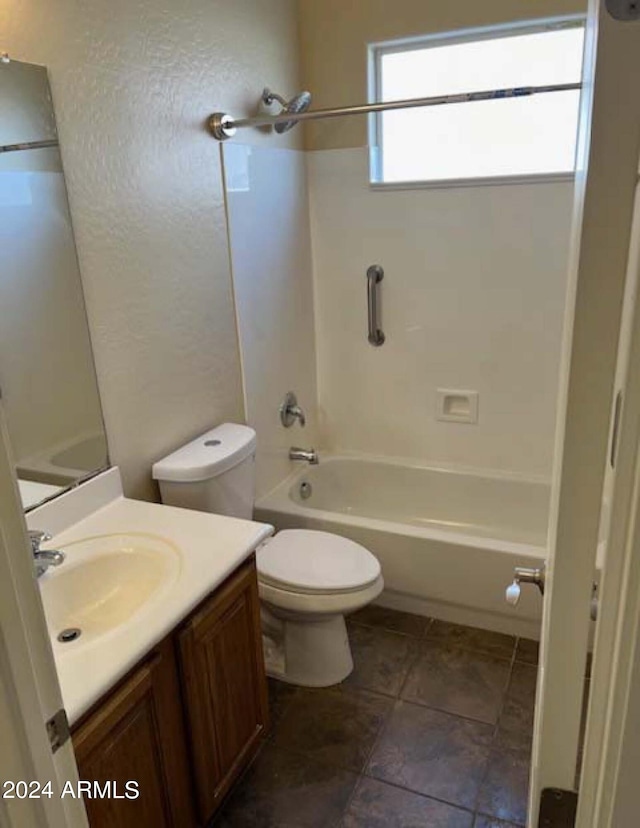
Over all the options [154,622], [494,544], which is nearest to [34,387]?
[154,622]

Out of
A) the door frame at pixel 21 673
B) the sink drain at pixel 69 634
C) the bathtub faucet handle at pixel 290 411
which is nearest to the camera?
the door frame at pixel 21 673

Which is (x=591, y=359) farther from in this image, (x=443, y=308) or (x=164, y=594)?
(x=443, y=308)

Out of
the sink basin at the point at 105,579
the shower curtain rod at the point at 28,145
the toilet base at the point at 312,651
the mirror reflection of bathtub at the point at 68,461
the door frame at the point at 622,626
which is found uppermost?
the shower curtain rod at the point at 28,145

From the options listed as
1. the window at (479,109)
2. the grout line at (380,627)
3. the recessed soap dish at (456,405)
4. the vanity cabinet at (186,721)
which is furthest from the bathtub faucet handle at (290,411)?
the vanity cabinet at (186,721)

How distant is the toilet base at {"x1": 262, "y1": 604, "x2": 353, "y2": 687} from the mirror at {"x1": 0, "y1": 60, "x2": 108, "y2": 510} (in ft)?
2.94

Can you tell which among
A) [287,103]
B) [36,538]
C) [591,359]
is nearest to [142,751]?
[36,538]

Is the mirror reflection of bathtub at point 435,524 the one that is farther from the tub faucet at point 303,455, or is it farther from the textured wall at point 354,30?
the textured wall at point 354,30

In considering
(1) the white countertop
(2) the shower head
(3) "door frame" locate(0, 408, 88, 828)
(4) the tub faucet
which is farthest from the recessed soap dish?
(3) "door frame" locate(0, 408, 88, 828)

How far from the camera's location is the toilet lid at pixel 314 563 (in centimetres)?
199

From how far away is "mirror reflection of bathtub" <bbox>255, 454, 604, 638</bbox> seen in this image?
232 cm

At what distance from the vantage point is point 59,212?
1.58m

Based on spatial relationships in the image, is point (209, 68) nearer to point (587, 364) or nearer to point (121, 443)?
point (121, 443)

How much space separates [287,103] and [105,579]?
1.96 m

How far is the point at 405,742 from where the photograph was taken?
192 centimetres
